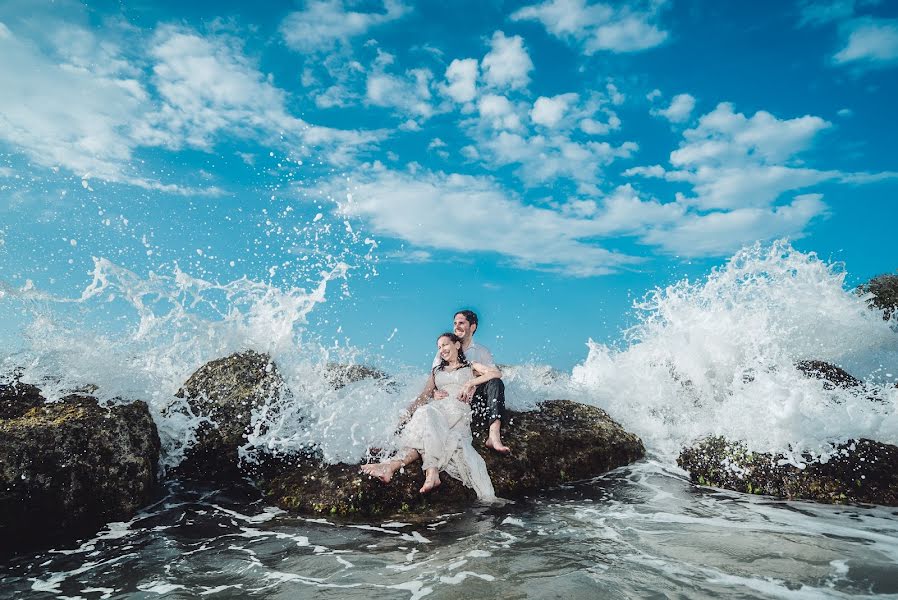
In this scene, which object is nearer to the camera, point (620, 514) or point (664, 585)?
point (664, 585)

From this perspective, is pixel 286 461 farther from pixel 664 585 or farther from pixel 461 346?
pixel 664 585

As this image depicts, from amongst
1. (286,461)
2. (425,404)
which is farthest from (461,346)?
(286,461)

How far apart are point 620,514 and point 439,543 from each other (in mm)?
2601

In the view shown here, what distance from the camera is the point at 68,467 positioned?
694 centimetres

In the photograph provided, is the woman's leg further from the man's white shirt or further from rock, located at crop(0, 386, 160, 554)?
rock, located at crop(0, 386, 160, 554)

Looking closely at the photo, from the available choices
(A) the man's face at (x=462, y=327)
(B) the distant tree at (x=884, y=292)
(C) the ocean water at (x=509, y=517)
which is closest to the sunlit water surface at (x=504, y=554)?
(C) the ocean water at (x=509, y=517)

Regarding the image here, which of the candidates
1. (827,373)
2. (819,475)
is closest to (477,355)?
(819,475)

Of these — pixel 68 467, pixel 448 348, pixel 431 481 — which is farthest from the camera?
pixel 448 348

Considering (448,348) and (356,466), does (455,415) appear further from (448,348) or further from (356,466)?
(356,466)

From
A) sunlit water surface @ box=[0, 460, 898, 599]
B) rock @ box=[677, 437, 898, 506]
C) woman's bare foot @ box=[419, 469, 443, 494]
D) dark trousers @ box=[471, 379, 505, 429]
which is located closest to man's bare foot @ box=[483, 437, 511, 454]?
dark trousers @ box=[471, 379, 505, 429]

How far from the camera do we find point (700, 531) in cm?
616

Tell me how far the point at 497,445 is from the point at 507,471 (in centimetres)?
43

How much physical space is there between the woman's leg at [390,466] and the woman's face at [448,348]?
1.68 m

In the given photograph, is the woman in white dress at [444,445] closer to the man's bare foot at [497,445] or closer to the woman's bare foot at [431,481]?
the woman's bare foot at [431,481]
